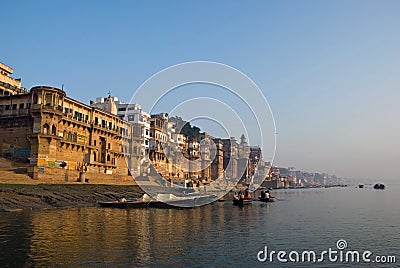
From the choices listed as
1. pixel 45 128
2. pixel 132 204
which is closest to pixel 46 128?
pixel 45 128

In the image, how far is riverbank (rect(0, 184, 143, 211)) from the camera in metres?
40.5

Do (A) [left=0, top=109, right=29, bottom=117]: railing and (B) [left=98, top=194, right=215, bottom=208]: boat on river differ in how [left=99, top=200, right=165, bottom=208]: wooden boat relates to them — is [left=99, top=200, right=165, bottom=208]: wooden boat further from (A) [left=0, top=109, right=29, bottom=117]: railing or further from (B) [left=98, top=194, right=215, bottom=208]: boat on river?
(A) [left=0, top=109, right=29, bottom=117]: railing

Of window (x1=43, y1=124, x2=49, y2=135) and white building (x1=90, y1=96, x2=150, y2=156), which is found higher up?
white building (x1=90, y1=96, x2=150, y2=156)

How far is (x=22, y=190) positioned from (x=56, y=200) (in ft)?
14.0

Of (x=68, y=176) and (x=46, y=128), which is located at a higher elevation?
(x=46, y=128)

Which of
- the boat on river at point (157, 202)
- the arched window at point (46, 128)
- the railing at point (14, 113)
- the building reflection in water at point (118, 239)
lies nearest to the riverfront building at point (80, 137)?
the railing at point (14, 113)

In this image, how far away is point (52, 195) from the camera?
152 feet

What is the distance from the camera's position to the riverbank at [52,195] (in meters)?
40.5

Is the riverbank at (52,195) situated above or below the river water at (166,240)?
above

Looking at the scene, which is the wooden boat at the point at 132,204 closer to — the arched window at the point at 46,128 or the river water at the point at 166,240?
the river water at the point at 166,240

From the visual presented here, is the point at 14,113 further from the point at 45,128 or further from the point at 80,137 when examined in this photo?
the point at 80,137

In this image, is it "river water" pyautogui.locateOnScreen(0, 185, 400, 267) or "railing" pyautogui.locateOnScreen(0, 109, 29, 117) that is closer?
"river water" pyautogui.locateOnScreen(0, 185, 400, 267)

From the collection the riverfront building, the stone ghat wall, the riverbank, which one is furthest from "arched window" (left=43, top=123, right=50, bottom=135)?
the riverbank

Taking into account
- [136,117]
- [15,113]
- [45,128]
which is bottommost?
[45,128]
